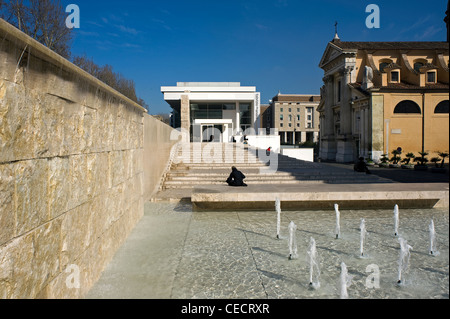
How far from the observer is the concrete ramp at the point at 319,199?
907 cm

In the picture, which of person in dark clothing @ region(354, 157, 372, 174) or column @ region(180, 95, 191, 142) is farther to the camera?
column @ region(180, 95, 191, 142)

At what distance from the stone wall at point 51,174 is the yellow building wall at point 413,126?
33.2m

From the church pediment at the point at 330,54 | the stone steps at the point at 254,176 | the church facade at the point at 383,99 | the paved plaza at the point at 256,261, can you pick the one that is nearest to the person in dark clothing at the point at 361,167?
the stone steps at the point at 254,176

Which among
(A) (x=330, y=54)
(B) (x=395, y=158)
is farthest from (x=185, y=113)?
(B) (x=395, y=158)

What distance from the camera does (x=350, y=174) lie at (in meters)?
14.9

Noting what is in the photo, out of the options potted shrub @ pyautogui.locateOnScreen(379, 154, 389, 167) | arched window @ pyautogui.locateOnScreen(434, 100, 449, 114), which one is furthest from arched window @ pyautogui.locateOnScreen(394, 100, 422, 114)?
potted shrub @ pyautogui.locateOnScreen(379, 154, 389, 167)

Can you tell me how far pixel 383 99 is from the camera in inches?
1270

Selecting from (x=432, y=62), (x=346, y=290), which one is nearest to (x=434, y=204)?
(x=346, y=290)

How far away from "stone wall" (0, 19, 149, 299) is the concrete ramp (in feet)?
14.0

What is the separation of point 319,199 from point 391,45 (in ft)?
124

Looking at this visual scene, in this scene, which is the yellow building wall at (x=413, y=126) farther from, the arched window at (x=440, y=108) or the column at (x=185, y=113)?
the column at (x=185, y=113)

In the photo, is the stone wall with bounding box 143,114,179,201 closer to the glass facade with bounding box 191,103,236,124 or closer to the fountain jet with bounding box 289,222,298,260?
the fountain jet with bounding box 289,222,298,260

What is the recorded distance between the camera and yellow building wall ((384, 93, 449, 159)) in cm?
3216
